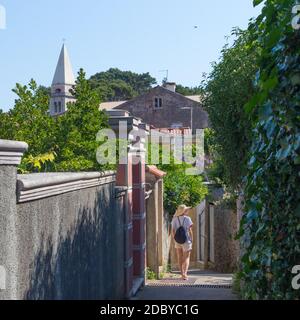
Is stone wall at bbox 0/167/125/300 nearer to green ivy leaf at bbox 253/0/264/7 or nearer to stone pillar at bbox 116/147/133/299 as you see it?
Result: stone pillar at bbox 116/147/133/299

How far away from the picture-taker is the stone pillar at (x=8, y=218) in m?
3.79

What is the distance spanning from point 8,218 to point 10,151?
440 mm

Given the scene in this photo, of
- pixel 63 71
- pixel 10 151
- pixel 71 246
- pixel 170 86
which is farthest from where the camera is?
pixel 63 71

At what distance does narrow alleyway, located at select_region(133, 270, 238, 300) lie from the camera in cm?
948

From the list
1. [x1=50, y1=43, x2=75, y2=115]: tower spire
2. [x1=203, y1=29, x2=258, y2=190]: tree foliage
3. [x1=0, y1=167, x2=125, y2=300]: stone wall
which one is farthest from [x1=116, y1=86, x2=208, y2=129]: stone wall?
[x1=0, y1=167, x2=125, y2=300]: stone wall

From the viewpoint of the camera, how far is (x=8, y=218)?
153 inches

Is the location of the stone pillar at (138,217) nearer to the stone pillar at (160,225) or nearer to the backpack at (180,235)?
the backpack at (180,235)

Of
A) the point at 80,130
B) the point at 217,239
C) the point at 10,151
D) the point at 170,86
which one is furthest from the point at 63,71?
the point at 10,151

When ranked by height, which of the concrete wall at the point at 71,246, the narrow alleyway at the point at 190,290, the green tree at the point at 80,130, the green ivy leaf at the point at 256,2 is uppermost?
the green ivy leaf at the point at 256,2

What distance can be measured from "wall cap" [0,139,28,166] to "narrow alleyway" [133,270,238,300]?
5.74m

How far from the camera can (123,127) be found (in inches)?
359

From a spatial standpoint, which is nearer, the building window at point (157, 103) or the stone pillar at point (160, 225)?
the stone pillar at point (160, 225)

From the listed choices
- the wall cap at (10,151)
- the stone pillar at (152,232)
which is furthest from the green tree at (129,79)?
the wall cap at (10,151)

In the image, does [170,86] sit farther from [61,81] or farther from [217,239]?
[217,239]
